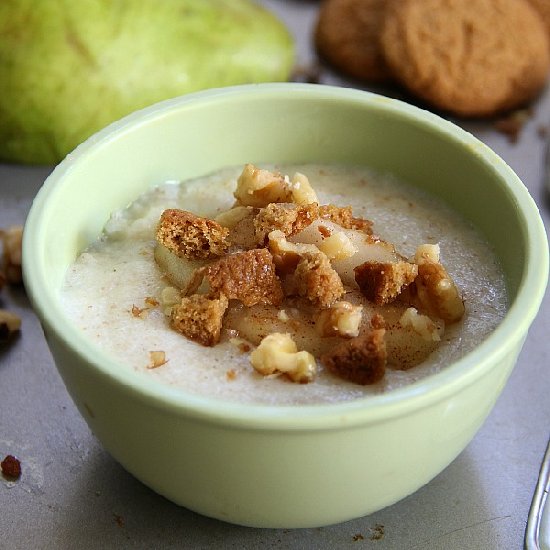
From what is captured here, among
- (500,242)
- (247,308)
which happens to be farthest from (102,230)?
(500,242)

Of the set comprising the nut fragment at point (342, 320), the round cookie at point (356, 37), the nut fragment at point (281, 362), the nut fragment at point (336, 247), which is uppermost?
the nut fragment at point (336, 247)

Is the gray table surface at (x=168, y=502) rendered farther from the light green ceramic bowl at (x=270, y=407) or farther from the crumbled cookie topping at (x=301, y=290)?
the crumbled cookie topping at (x=301, y=290)

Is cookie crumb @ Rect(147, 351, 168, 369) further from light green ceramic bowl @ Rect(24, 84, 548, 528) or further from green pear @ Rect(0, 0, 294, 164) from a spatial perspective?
green pear @ Rect(0, 0, 294, 164)

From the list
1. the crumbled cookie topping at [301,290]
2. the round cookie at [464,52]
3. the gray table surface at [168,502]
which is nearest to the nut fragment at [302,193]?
the crumbled cookie topping at [301,290]

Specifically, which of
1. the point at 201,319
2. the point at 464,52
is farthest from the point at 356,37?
the point at 201,319

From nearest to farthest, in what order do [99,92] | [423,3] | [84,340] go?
[84,340] → [99,92] → [423,3]

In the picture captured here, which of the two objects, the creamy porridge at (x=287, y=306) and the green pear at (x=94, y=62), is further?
the green pear at (x=94, y=62)

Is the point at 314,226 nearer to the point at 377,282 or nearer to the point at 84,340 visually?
the point at 377,282
